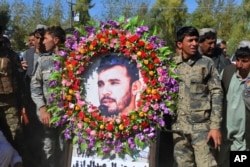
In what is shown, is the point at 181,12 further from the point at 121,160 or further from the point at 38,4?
the point at 121,160

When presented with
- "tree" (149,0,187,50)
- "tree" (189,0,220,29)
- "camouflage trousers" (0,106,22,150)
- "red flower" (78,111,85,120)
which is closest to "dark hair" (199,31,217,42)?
"red flower" (78,111,85,120)

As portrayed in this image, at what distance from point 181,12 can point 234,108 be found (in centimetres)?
3945

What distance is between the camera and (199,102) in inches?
175

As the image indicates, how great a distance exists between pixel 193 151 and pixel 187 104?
1.54ft

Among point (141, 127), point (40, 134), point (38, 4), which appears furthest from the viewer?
point (38, 4)

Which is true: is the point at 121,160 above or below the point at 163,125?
below

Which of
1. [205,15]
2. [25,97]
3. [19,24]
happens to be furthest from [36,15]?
[25,97]

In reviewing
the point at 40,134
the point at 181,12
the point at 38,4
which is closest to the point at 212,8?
the point at 181,12

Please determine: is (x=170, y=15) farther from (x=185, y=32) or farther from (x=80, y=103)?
(x=80, y=103)

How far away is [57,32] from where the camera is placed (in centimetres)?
522

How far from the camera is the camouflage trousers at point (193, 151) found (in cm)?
442

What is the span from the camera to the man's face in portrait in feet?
14.3

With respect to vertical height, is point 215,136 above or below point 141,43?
below

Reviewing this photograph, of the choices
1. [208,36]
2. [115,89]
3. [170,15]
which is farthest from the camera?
[170,15]
